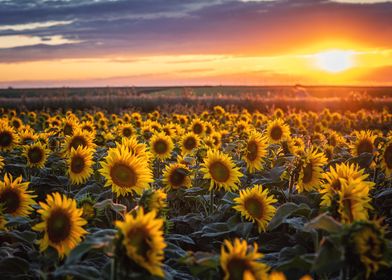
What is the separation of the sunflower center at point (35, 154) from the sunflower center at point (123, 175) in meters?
1.89

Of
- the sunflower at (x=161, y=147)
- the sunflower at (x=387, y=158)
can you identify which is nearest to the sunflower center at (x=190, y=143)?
the sunflower at (x=161, y=147)

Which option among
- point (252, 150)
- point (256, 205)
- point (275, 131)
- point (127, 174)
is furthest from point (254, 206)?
point (275, 131)

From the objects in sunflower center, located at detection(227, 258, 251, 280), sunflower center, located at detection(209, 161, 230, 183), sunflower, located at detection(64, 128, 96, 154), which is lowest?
sunflower center, located at detection(227, 258, 251, 280)

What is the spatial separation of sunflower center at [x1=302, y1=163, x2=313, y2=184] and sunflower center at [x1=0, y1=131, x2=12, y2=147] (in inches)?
156

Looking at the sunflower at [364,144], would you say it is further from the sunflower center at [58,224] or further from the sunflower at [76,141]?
the sunflower center at [58,224]

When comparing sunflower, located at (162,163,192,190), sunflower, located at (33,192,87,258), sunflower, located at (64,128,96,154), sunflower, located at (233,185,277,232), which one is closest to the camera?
sunflower, located at (33,192,87,258)

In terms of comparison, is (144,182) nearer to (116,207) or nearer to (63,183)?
(116,207)

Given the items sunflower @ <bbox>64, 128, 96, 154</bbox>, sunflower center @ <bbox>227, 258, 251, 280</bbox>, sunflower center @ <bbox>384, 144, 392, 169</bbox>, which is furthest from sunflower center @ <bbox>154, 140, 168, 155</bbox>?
sunflower center @ <bbox>227, 258, 251, 280</bbox>

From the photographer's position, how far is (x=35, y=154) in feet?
17.3

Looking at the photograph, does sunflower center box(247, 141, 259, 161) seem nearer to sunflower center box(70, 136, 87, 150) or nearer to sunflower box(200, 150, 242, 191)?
sunflower box(200, 150, 242, 191)

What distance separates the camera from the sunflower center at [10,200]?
11.3 ft

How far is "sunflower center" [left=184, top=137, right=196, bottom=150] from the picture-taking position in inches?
262

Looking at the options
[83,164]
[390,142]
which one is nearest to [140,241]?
[83,164]

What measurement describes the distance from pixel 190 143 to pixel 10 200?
346cm
